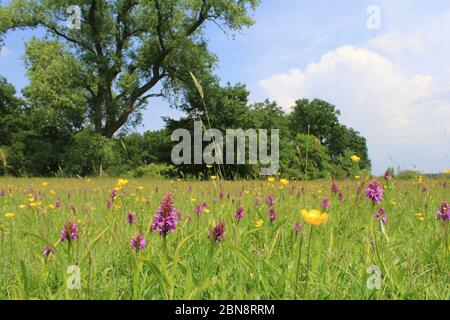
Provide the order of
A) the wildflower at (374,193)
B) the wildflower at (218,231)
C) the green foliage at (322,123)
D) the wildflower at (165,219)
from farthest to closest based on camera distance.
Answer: the green foliage at (322,123) → the wildflower at (374,193) → the wildflower at (218,231) → the wildflower at (165,219)

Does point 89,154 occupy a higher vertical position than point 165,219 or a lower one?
higher

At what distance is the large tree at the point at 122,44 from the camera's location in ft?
77.4

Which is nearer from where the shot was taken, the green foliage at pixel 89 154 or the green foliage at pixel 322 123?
the green foliage at pixel 89 154

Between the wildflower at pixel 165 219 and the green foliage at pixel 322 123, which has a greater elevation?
the green foliage at pixel 322 123

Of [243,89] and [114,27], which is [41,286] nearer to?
[114,27]

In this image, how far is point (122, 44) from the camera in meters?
25.3

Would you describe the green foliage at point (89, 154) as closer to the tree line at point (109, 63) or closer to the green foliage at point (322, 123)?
the tree line at point (109, 63)

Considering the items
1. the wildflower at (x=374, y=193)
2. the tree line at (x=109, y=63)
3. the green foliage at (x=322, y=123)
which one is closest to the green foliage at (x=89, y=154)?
the tree line at (x=109, y=63)

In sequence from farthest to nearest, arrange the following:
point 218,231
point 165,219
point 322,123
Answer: point 322,123
point 218,231
point 165,219

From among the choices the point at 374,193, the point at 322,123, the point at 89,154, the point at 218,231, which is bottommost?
the point at 218,231

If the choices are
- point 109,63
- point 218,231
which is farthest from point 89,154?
point 218,231

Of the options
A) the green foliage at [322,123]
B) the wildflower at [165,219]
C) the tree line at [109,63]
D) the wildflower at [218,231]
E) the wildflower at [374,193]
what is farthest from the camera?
the green foliage at [322,123]

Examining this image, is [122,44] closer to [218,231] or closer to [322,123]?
[218,231]

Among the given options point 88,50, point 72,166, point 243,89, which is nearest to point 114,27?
point 88,50
